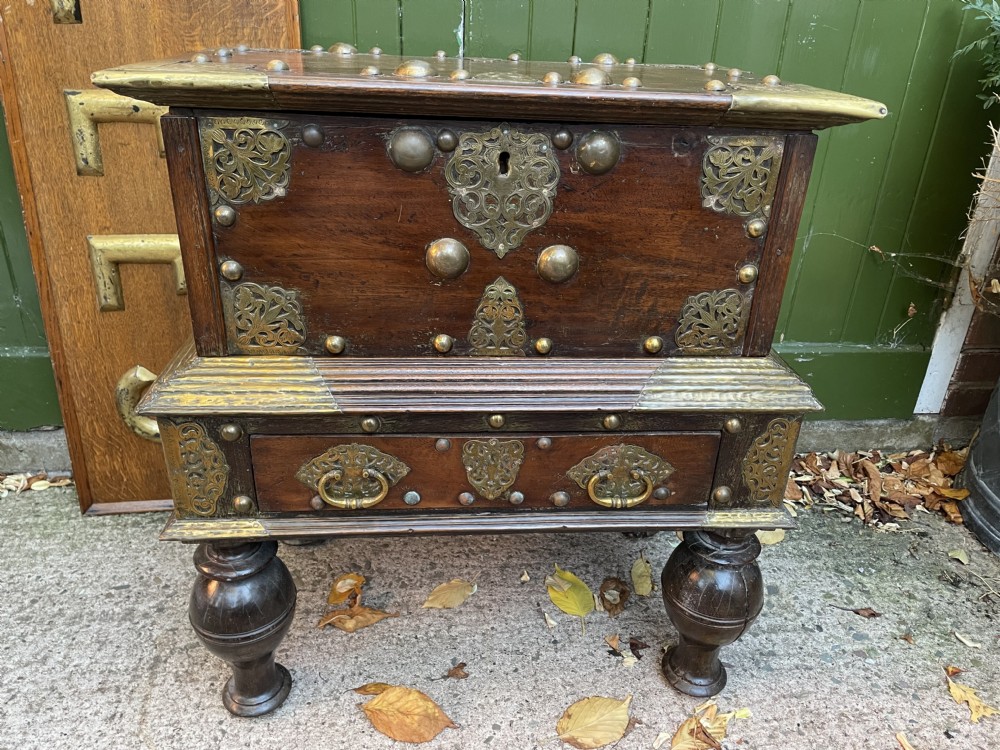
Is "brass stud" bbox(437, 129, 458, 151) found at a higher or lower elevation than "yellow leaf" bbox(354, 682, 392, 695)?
higher

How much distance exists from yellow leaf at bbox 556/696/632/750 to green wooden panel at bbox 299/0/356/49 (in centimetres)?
159

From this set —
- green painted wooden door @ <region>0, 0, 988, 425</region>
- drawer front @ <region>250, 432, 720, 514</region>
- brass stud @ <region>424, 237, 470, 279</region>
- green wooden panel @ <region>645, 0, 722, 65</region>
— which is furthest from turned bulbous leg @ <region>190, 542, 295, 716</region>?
green wooden panel @ <region>645, 0, 722, 65</region>

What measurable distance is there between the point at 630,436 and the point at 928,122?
1.43 metres

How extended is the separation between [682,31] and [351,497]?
1.41 m

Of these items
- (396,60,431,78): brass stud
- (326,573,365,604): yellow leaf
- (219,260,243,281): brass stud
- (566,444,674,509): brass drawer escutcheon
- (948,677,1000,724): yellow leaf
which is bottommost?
(326,573,365,604): yellow leaf

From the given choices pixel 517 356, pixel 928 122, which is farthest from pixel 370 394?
pixel 928 122

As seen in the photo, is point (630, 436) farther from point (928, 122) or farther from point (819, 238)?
point (928, 122)

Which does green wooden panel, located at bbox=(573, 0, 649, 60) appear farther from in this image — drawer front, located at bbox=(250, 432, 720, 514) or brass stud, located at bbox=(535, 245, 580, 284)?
drawer front, located at bbox=(250, 432, 720, 514)

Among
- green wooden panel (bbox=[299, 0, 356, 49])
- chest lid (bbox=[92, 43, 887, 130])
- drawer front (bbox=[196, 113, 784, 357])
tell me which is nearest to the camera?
chest lid (bbox=[92, 43, 887, 130])

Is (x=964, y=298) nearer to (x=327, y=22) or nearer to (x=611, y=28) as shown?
(x=611, y=28)

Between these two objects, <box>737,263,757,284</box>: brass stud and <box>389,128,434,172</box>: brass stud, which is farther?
<box>737,263,757,284</box>: brass stud

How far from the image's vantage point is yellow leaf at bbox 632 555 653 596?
1811mm

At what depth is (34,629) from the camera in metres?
1.61

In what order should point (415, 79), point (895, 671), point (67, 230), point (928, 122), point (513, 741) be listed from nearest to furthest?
point (415, 79) < point (513, 741) < point (895, 671) < point (67, 230) < point (928, 122)
